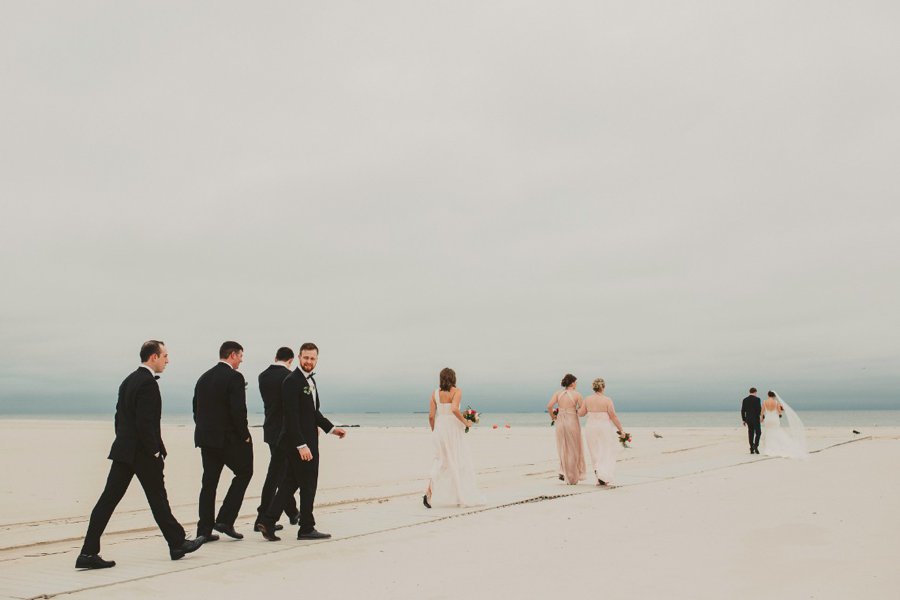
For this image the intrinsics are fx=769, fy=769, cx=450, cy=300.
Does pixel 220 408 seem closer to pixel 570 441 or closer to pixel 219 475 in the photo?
pixel 219 475

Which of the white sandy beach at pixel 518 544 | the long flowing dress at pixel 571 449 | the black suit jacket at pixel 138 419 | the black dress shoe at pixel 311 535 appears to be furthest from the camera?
the long flowing dress at pixel 571 449

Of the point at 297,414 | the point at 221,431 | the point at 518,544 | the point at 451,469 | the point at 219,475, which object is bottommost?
the point at 518,544

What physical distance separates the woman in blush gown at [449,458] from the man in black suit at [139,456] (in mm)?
4677

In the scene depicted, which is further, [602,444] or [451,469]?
[602,444]

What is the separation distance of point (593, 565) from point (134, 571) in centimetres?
427

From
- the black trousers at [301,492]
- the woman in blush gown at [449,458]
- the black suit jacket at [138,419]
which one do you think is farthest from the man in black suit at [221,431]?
the woman in blush gown at [449,458]

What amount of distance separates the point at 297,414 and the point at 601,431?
7411 millimetres

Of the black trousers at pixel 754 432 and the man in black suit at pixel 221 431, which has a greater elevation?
the man in black suit at pixel 221 431

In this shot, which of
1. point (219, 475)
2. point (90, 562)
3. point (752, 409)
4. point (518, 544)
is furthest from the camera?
point (752, 409)

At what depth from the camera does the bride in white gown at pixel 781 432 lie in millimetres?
21578

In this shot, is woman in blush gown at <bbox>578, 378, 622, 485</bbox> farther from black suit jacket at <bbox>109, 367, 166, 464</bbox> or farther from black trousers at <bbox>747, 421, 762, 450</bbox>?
black trousers at <bbox>747, 421, 762, 450</bbox>

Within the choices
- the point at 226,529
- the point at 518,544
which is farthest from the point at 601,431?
the point at 226,529

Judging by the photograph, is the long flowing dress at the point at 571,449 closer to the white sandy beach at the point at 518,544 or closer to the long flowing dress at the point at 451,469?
the white sandy beach at the point at 518,544

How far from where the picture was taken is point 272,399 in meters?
9.28
